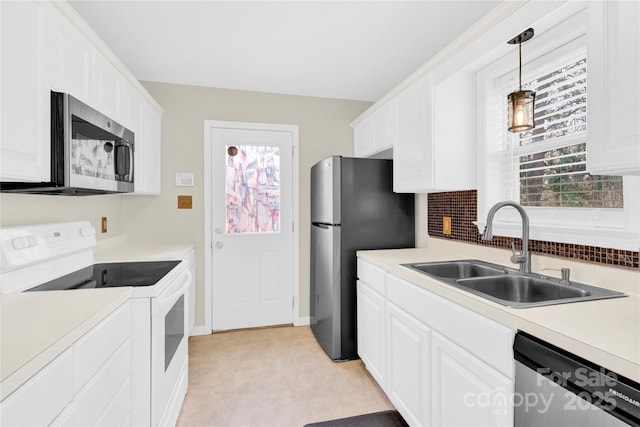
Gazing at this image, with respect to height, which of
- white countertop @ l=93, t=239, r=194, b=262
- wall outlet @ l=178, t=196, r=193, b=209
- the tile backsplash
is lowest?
white countertop @ l=93, t=239, r=194, b=262

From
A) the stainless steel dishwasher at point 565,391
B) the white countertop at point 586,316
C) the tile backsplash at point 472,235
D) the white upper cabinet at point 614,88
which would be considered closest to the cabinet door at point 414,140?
the tile backsplash at point 472,235

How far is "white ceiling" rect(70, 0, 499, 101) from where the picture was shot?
1.85 meters

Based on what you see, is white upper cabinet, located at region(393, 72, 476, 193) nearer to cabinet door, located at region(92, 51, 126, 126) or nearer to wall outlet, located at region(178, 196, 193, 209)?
cabinet door, located at region(92, 51, 126, 126)

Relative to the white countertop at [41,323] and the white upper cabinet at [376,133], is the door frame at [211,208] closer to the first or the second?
the white upper cabinet at [376,133]

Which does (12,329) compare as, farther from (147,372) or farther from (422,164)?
(422,164)

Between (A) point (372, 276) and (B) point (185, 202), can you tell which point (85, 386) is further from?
(B) point (185, 202)

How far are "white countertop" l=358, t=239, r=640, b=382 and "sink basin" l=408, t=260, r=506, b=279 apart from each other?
0.26 meters

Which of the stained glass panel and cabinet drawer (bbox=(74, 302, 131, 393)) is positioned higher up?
the stained glass panel

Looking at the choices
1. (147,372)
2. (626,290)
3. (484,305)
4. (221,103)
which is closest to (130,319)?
(147,372)

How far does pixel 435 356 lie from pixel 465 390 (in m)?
0.21

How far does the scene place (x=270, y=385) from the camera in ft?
7.22

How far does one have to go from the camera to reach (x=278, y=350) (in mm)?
2721

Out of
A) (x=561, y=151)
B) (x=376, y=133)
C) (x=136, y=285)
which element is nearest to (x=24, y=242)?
(x=136, y=285)

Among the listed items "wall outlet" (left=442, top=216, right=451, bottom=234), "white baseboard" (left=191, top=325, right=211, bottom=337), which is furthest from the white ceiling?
"white baseboard" (left=191, top=325, right=211, bottom=337)
